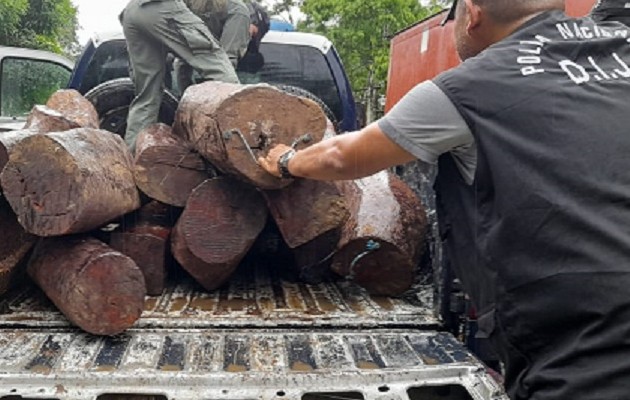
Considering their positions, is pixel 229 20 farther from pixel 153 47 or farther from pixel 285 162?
pixel 285 162

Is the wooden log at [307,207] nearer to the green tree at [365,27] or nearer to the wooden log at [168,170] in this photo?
the wooden log at [168,170]

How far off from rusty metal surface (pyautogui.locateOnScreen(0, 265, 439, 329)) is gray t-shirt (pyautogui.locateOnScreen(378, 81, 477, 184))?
4.31 feet

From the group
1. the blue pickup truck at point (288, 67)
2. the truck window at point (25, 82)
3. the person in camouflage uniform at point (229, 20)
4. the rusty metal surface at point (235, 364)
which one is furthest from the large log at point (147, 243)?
the truck window at point (25, 82)

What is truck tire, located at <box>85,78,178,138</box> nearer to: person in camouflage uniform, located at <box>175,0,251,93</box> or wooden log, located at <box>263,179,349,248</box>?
person in camouflage uniform, located at <box>175,0,251,93</box>

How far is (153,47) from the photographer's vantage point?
4594 mm

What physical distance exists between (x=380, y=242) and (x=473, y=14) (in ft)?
5.36

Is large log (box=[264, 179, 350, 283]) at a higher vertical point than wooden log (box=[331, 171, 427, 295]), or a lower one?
higher

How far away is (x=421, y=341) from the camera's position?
9.54 ft

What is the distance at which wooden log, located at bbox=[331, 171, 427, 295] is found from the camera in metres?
3.40

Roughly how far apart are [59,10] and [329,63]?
561 inches

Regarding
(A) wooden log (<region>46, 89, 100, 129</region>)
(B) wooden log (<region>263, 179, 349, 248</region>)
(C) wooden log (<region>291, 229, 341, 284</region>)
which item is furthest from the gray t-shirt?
(A) wooden log (<region>46, 89, 100, 129</region>)

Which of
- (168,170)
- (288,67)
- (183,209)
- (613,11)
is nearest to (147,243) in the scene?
(183,209)

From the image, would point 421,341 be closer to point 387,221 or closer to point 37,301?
point 387,221

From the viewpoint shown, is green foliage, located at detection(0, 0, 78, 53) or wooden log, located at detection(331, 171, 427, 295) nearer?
wooden log, located at detection(331, 171, 427, 295)
